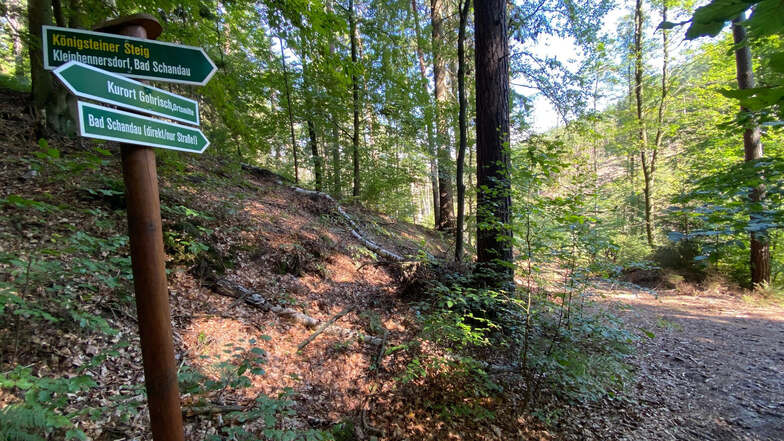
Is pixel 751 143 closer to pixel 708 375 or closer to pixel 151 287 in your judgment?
pixel 708 375

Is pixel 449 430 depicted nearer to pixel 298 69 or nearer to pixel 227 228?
pixel 227 228

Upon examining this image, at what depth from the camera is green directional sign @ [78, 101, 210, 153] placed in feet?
3.99

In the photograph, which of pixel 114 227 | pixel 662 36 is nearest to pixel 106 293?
pixel 114 227

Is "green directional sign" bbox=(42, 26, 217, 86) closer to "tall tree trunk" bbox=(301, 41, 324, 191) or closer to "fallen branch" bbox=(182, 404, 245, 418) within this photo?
"fallen branch" bbox=(182, 404, 245, 418)

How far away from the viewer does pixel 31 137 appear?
200 inches

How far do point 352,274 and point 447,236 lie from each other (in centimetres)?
626

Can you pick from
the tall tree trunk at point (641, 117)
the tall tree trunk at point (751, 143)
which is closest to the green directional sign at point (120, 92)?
the tall tree trunk at point (751, 143)

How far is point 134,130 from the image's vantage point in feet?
4.56

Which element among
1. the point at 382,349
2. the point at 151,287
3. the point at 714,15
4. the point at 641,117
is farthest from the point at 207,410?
the point at 641,117

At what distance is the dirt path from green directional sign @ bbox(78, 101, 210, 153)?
4.22 meters

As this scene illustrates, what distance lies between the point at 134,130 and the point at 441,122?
8194 mm

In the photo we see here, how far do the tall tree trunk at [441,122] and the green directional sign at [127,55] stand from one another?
6.65 meters

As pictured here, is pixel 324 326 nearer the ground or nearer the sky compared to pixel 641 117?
nearer the ground

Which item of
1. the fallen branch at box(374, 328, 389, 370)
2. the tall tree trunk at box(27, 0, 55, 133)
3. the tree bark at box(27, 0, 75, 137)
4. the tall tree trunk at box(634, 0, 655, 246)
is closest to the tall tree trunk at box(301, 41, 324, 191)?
the tall tree trunk at box(27, 0, 55, 133)
